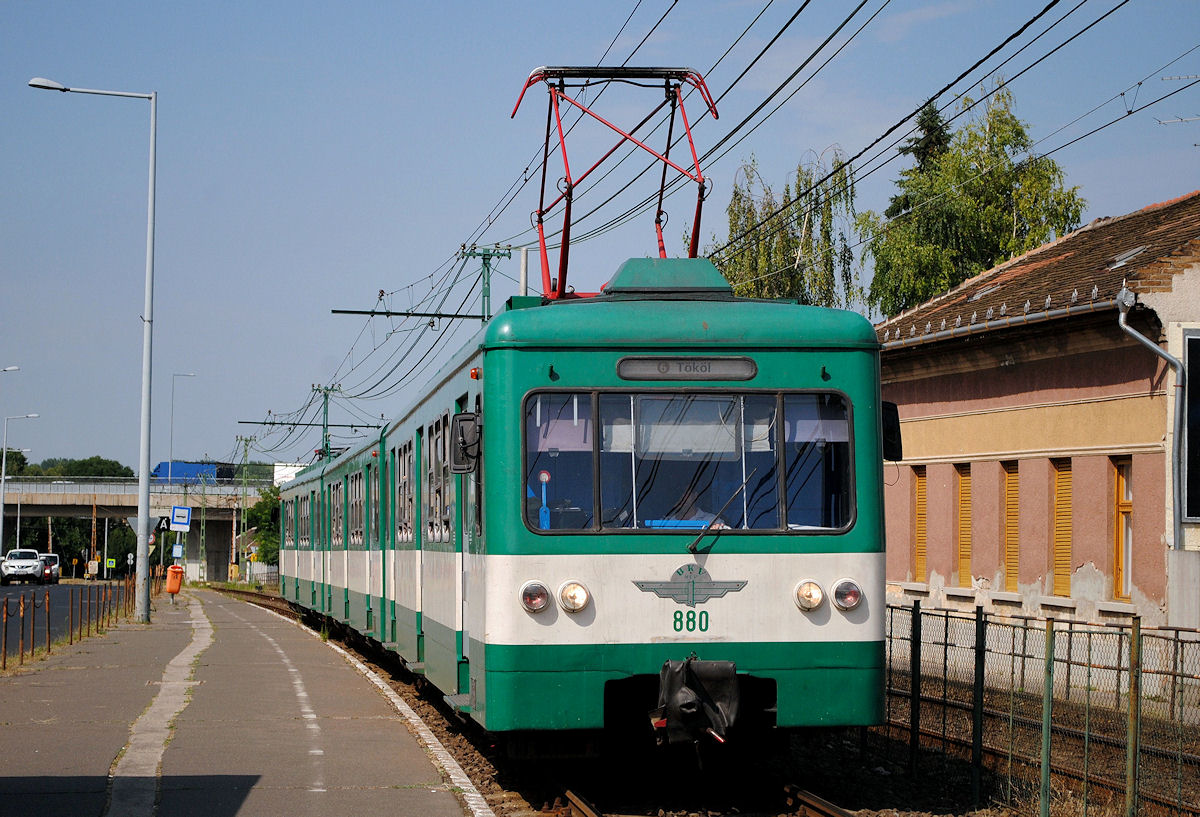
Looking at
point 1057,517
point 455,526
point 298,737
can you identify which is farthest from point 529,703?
point 1057,517

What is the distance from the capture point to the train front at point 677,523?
29.9 ft

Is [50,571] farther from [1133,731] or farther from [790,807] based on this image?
[1133,731]

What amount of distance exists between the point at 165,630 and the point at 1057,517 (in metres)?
17.2

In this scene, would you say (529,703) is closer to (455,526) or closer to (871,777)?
(455,526)

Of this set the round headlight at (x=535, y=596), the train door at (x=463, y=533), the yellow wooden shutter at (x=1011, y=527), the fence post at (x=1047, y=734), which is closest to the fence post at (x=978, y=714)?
the fence post at (x=1047, y=734)

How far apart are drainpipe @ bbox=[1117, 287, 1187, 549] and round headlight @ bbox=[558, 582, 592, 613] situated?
1036 centimetres

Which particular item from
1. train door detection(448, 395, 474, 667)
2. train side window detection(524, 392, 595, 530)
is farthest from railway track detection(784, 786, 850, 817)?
train door detection(448, 395, 474, 667)

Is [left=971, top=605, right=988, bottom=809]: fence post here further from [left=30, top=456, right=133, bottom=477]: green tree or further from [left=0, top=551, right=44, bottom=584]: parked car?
[left=30, top=456, right=133, bottom=477]: green tree

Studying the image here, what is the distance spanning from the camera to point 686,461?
30.8 feet

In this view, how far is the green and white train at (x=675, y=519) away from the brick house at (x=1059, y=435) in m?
8.56

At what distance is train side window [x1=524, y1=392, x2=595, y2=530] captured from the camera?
927cm

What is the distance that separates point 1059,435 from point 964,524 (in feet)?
10.8

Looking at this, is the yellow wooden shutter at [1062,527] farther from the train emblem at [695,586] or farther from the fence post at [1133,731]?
the train emblem at [695,586]

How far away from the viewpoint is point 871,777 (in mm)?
11828
